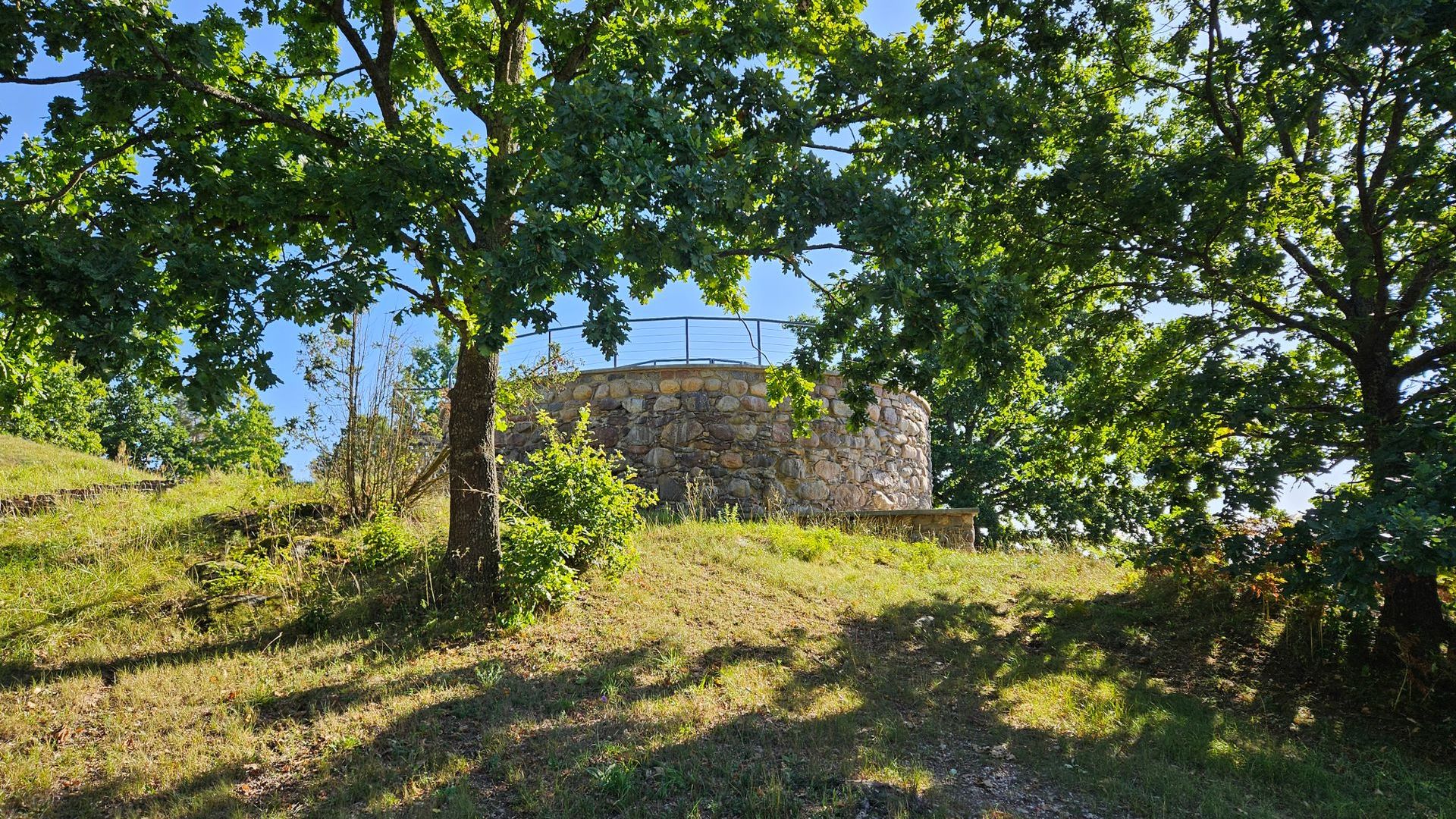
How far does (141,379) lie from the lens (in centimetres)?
462

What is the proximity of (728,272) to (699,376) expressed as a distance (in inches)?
180

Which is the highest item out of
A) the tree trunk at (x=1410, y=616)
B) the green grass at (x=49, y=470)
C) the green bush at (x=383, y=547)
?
the green grass at (x=49, y=470)

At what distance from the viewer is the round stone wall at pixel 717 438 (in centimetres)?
1194

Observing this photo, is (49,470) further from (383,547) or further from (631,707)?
(631,707)

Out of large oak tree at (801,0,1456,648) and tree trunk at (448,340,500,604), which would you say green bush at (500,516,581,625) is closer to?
tree trunk at (448,340,500,604)

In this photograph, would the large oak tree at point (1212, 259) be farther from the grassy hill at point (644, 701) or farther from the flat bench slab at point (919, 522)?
the flat bench slab at point (919, 522)

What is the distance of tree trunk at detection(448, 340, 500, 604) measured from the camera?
6629 mm

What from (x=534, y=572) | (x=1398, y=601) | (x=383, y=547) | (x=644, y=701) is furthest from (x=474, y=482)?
(x=1398, y=601)

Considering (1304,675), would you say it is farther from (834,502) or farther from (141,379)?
(141,379)

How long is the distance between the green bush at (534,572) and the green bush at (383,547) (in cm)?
132

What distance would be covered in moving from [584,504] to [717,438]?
16.5 ft

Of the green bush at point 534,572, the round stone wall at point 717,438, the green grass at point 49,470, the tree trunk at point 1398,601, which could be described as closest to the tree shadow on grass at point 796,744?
the green bush at point 534,572

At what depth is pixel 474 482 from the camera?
6.65 m

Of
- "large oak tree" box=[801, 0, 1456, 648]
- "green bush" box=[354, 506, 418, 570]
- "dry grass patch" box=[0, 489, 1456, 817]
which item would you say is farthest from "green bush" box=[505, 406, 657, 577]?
"large oak tree" box=[801, 0, 1456, 648]
